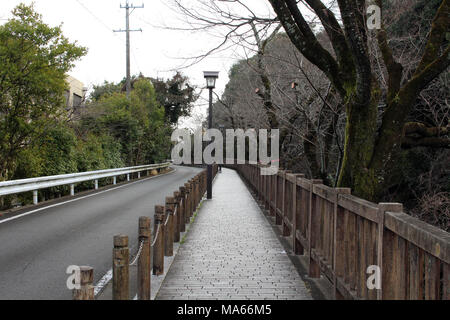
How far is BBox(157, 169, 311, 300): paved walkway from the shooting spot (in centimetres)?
570

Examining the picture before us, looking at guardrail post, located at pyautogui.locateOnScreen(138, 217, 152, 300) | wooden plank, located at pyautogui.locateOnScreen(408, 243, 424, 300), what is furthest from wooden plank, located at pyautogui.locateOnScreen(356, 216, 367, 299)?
guardrail post, located at pyautogui.locateOnScreen(138, 217, 152, 300)

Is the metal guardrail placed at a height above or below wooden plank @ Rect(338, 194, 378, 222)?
below

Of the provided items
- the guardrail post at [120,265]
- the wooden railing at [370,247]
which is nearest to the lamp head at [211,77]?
the wooden railing at [370,247]

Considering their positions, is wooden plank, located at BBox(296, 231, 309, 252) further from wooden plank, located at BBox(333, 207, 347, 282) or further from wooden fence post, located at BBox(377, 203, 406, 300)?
wooden fence post, located at BBox(377, 203, 406, 300)

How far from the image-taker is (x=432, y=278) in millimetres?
2646

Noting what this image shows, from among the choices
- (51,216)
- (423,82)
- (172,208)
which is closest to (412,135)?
(423,82)

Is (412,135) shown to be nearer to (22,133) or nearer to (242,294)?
(242,294)

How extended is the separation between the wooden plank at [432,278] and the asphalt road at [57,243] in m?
4.28

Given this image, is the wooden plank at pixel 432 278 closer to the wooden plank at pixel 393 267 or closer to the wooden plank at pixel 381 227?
the wooden plank at pixel 393 267

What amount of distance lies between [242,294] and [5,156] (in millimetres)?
11182

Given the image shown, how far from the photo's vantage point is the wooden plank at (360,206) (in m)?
3.76

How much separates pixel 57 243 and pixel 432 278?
7328 mm

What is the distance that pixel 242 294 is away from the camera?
5582 mm

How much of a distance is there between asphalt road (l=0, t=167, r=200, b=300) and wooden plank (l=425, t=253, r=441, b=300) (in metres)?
4.28
